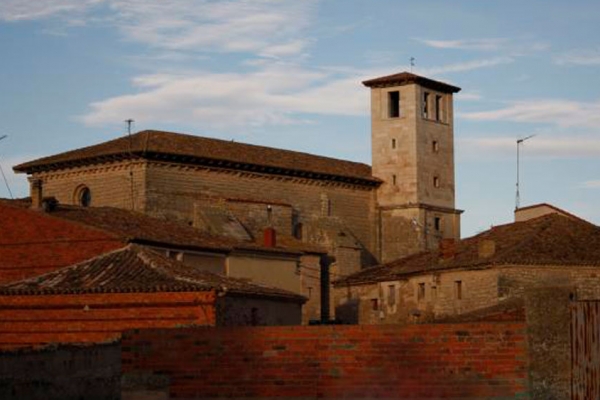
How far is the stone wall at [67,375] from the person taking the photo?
24.8 m

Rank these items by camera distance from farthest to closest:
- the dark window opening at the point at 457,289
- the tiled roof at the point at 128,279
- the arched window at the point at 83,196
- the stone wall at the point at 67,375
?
1. the arched window at the point at 83,196
2. the dark window opening at the point at 457,289
3. the tiled roof at the point at 128,279
4. the stone wall at the point at 67,375

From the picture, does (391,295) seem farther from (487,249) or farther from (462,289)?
(487,249)

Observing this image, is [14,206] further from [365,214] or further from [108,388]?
[365,214]

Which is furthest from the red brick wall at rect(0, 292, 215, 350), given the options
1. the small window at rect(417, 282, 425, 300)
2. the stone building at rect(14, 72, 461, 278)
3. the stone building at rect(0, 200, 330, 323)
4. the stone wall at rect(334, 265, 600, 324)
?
the small window at rect(417, 282, 425, 300)

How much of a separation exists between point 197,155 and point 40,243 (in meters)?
18.0

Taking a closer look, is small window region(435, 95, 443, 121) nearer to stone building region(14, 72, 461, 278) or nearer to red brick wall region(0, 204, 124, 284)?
stone building region(14, 72, 461, 278)

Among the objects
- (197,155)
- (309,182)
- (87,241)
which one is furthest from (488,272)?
(309,182)

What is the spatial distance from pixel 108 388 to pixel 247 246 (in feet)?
89.1

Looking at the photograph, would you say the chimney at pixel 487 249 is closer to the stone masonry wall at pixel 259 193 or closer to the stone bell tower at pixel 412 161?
the stone masonry wall at pixel 259 193

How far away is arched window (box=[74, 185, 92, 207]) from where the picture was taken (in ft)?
200

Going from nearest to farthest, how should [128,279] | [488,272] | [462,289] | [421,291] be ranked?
[128,279]
[488,272]
[462,289]
[421,291]

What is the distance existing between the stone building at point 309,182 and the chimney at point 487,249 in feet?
43.6

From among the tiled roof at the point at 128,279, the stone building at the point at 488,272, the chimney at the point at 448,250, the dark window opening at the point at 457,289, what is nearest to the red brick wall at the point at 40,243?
the tiled roof at the point at 128,279

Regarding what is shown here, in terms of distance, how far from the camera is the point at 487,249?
49.0 metres
